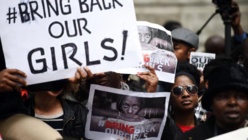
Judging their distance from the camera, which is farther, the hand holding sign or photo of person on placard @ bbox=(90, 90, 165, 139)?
photo of person on placard @ bbox=(90, 90, 165, 139)

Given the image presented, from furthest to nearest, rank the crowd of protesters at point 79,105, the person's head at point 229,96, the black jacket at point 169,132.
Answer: the black jacket at point 169,132, the person's head at point 229,96, the crowd of protesters at point 79,105

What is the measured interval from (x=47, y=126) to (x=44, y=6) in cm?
77

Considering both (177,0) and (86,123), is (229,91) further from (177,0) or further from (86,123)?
(177,0)

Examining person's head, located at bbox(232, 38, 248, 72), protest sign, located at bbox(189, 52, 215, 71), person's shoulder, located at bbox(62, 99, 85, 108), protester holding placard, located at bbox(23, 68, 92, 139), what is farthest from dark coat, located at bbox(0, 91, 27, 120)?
protest sign, located at bbox(189, 52, 215, 71)

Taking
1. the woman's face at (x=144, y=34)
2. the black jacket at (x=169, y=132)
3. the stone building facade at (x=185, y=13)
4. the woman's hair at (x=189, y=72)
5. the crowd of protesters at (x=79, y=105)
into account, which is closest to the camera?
the crowd of protesters at (x=79, y=105)

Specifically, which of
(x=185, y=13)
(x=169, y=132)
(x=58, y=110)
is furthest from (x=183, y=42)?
(x=185, y=13)

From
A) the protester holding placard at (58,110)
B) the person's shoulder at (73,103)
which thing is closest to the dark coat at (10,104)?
the protester holding placard at (58,110)

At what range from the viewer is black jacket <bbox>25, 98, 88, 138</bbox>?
6.42 m

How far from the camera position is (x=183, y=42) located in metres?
8.94

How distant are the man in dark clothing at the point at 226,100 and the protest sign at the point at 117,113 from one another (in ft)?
1.00

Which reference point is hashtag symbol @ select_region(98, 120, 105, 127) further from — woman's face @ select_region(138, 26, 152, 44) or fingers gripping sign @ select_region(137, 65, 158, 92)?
woman's face @ select_region(138, 26, 152, 44)

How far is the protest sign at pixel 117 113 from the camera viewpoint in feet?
20.6

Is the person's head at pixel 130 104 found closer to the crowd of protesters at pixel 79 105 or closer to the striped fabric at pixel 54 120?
the crowd of protesters at pixel 79 105

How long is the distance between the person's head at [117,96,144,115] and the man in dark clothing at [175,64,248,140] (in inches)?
13.8
